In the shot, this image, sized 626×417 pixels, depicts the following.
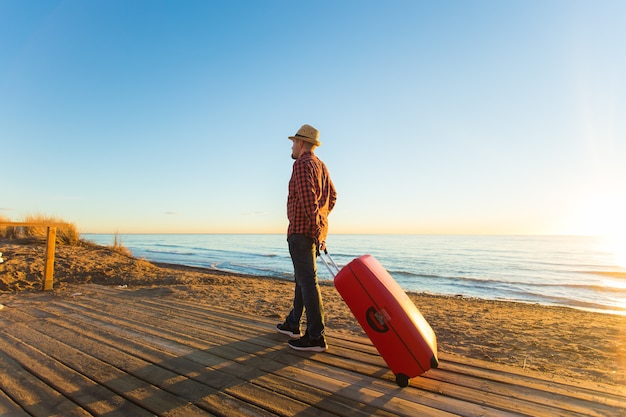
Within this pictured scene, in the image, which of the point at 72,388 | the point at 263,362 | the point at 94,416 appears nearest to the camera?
the point at 94,416

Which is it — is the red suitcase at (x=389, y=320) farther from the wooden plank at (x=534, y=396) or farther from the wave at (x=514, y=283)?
the wave at (x=514, y=283)

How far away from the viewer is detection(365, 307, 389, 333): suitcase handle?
251 cm

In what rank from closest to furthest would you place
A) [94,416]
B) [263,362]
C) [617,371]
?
[94,416] → [263,362] → [617,371]

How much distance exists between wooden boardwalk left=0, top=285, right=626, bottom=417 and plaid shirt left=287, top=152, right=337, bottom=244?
1.13 metres

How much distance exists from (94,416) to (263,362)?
1218 mm

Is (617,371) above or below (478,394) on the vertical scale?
below

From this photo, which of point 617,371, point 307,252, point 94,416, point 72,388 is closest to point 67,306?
point 72,388

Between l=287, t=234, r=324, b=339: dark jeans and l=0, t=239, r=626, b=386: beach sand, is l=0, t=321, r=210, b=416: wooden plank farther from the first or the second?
l=0, t=239, r=626, b=386: beach sand

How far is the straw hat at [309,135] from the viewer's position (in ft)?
10.9

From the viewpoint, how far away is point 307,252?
10.4 feet

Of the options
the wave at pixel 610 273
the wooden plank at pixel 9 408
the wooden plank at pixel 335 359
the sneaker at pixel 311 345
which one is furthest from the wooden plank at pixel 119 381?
the wave at pixel 610 273

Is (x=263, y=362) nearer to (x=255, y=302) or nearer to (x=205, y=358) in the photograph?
(x=205, y=358)

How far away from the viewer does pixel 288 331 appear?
3.68 meters

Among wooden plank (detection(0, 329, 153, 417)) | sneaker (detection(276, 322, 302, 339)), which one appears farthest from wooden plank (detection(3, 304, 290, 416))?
sneaker (detection(276, 322, 302, 339))
